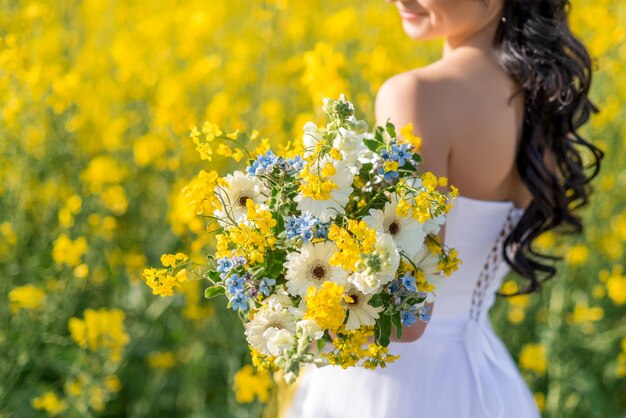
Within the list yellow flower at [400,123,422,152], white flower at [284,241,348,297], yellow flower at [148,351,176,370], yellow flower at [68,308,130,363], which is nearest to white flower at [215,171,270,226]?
white flower at [284,241,348,297]

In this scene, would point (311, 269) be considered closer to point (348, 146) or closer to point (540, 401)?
point (348, 146)

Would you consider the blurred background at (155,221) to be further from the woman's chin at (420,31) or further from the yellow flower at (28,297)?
the woman's chin at (420,31)

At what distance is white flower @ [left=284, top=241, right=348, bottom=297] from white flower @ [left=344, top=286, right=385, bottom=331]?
0.04 meters

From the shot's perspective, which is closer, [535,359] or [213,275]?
[213,275]

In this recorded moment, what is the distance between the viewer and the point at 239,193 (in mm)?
1122

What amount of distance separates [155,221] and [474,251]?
1541mm

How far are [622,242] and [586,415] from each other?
2.43ft

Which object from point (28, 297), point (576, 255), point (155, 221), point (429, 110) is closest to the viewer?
point (429, 110)

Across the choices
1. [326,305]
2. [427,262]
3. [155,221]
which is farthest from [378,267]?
[155,221]

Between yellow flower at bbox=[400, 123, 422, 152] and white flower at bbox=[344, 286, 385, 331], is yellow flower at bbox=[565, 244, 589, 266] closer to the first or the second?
yellow flower at bbox=[400, 123, 422, 152]

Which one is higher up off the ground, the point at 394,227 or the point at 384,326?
the point at 394,227

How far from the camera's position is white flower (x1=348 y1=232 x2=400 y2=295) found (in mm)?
982

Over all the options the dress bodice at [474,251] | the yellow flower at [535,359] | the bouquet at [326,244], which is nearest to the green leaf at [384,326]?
the bouquet at [326,244]

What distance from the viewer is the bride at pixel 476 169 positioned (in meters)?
1.34
